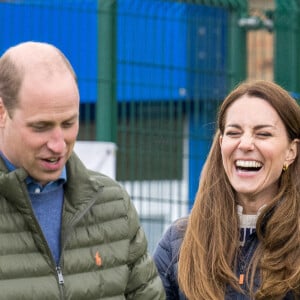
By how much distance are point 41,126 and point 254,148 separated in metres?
1.07

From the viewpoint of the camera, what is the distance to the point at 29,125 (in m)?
3.60

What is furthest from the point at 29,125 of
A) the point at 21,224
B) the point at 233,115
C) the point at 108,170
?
the point at 108,170

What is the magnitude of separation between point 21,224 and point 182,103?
14.2 ft

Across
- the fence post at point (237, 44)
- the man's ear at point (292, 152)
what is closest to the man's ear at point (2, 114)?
the man's ear at point (292, 152)

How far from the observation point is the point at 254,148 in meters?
4.41

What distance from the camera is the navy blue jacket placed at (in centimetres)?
441

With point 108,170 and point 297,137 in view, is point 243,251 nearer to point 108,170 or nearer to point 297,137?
point 297,137

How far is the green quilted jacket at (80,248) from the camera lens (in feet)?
12.0

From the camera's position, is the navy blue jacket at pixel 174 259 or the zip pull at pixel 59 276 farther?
the navy blue jacket at pixel 174 259

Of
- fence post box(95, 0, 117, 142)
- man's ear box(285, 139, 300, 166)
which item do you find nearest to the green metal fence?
fence post box(95, 0, 117, 142)

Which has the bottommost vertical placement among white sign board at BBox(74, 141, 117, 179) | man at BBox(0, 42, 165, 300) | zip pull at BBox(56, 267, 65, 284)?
white sign board at BBox(74, 141, 117, 179)

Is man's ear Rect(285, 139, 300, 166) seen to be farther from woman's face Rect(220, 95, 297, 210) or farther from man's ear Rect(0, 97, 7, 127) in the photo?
man's ear Rect(0, 97, 7, 127)

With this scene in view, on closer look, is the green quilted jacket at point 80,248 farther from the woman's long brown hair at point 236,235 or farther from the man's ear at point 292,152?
the man's ear at point 292,152

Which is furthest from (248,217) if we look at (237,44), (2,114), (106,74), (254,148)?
(237,44)
